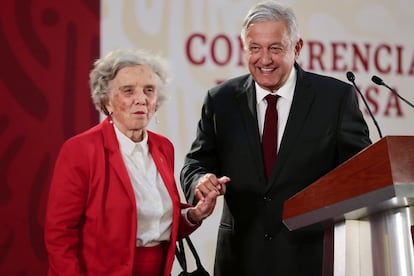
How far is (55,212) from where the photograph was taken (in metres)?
2.10

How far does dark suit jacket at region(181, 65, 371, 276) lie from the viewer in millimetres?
2322

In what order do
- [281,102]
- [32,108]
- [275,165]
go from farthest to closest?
[32,108], [281,102], [275,165]

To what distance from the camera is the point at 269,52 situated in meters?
2.41

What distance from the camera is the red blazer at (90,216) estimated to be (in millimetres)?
2086

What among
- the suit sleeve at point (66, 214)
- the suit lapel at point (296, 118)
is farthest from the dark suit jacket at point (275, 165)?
the suit sleeve at point (66, 214)

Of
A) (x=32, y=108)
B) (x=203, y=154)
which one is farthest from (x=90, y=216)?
(x=32, y=108)

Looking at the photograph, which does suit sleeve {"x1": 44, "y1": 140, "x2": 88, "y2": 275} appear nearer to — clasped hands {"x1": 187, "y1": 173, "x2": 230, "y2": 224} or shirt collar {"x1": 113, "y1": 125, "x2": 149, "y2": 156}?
shirt collar {"x1": 113, "y1": 125, "x2": 149, "y2": 156}

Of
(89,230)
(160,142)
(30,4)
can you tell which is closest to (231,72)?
(30,4)

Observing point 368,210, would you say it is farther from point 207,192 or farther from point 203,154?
point 203,154

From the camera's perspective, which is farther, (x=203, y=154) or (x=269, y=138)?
(x=203, y=154)

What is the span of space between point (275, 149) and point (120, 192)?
0.55 metres

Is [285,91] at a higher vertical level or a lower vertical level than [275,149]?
higher

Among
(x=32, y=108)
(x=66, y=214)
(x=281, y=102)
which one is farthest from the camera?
(x=32, y=108)

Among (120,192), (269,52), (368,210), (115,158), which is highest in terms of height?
(269,52)
